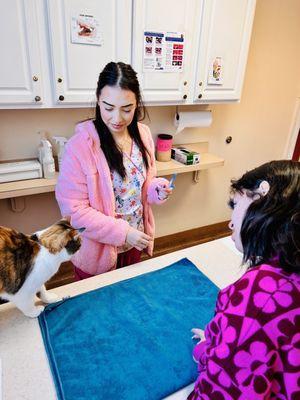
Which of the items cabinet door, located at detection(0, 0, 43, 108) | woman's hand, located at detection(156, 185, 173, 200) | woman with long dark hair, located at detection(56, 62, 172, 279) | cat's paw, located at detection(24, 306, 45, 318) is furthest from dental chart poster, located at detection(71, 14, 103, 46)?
cat's paw, located at detection(24, 306, 45, 318)

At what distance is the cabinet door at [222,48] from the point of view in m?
1.69

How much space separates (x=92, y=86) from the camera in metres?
1.48

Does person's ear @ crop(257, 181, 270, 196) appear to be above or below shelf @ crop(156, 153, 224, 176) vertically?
above

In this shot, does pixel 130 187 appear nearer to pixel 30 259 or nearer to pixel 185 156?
pixel 30 259

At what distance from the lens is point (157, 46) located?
5.13 feet

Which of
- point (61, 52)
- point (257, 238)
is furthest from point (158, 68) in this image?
point (257, 238)

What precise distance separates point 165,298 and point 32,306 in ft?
1.33

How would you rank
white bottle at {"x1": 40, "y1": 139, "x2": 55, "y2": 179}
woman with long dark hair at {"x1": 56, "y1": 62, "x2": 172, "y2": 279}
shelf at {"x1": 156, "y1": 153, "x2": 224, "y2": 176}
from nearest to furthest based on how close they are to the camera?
1. woman with long dark hair at {"x1": 56, "y1": 62, "x2": 172, "y2": 279}
2. white bottle at {"x1": 40, "y1": 139, "x2": 55, "y2": 179}
3. shelf at {"x1": 156, "y1": 153, "x2": 224, "y2": 176}

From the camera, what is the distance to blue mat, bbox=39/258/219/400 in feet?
2.32

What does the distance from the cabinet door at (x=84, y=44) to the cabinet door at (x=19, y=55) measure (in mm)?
77

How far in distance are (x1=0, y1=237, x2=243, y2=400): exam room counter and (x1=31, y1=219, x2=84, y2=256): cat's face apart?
20 cm

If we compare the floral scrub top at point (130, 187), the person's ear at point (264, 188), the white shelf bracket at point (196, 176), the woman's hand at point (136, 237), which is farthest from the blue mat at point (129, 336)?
the white shelf bracket at point (196, 176)

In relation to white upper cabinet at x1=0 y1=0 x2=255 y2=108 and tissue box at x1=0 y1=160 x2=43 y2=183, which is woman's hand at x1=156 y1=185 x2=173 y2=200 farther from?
tissue box at x1=0 y1=160 x2=43 y2=183

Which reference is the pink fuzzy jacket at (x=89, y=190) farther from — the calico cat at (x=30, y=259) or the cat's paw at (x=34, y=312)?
the cat's paw at (x=34, y=312)
